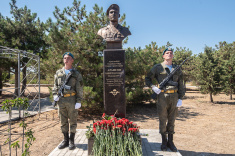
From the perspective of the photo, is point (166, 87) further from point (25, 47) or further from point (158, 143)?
point (25, 47)

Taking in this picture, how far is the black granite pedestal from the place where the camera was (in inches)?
149

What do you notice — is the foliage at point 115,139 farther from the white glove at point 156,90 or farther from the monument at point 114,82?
the white glove at point 156,90

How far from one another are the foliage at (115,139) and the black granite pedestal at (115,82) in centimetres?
50

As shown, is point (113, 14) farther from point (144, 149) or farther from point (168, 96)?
point (144, 149)

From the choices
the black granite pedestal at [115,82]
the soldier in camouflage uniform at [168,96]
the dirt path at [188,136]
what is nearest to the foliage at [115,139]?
the black granite pedestal at [115,82]

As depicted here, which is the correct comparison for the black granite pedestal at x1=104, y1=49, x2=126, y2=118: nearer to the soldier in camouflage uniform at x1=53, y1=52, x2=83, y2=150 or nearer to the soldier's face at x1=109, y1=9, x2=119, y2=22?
the soldier in camouflage uniform at x1=53, y1=52, x2=83, y2=150

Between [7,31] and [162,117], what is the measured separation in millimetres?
12978

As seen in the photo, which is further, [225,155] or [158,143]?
[158,143]

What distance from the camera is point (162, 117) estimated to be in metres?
3.51

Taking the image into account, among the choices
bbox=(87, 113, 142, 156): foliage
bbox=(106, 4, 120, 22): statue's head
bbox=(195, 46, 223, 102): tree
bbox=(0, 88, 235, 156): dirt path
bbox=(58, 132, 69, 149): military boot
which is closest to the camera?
bbox=(87, 113, 142, 156): foliage

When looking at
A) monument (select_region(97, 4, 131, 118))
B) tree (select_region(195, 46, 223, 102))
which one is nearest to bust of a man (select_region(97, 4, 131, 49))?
monument (select_region(97, 4, 131, 118))

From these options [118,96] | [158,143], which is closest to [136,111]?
[158,143]

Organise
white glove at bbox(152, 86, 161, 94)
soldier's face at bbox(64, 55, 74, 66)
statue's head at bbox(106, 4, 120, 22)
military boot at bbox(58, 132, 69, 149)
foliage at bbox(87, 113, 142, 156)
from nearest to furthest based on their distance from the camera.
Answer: foliage at bbox(87, 113, 142, 156)
white glove at bbox(152, 86, 161, 94)
soldier's face at bbox(64, 55, 74, 66)
military boot at bbox(58, 132, 69, 149)
statue's head at bbox(106, 4, 120, 22)

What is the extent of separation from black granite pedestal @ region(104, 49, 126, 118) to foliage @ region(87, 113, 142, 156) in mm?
503
